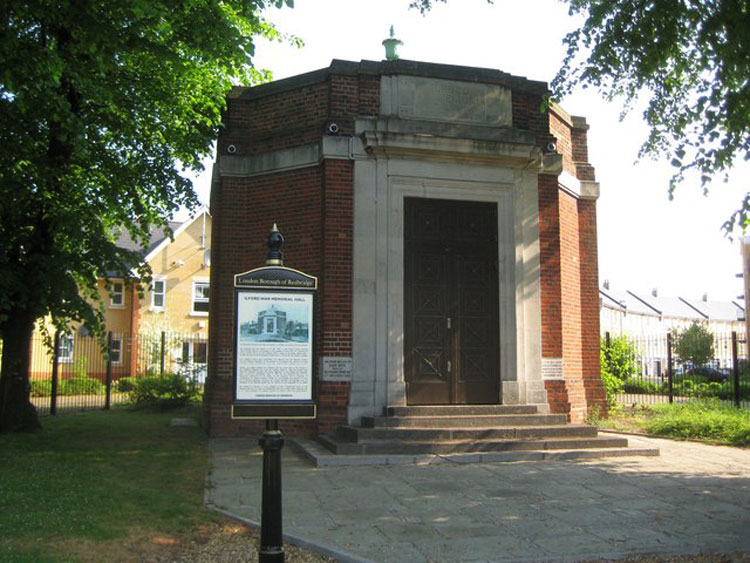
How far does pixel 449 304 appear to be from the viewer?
11164 mm

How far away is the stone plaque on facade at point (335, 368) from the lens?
419 inches

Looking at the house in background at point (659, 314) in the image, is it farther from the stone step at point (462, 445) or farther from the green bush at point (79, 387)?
the stone step at point (462, 445)

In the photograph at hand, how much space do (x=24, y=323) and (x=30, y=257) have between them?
1.60 metres

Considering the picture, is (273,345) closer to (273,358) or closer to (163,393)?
(273,358)

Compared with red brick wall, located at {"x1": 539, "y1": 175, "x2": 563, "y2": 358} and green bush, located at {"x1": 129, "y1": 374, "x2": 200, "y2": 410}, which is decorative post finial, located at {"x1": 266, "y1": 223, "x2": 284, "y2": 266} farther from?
green bush, located at {"x1": 129, "y1": 374, "x2": 200, "y2": 410}

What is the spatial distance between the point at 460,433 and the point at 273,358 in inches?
209

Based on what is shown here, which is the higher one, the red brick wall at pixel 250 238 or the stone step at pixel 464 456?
the red brick wall at pixel 250 238

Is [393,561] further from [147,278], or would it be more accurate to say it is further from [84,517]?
[147,278]

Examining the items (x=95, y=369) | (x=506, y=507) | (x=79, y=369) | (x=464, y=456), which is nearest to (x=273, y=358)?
(x=506, y=507)

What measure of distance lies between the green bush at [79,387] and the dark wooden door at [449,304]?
16265 millimetres

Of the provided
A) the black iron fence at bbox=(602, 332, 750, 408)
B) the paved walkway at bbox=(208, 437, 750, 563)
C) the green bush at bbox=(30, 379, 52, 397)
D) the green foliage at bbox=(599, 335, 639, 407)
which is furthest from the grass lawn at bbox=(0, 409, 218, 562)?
the green bush at bbox=(30, 379, 52, 397)

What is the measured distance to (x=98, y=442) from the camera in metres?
10.9

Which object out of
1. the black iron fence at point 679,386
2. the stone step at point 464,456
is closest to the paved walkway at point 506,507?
the stone step at point 464,456

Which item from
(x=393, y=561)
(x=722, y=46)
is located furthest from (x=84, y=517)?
(x=722, y=46)
